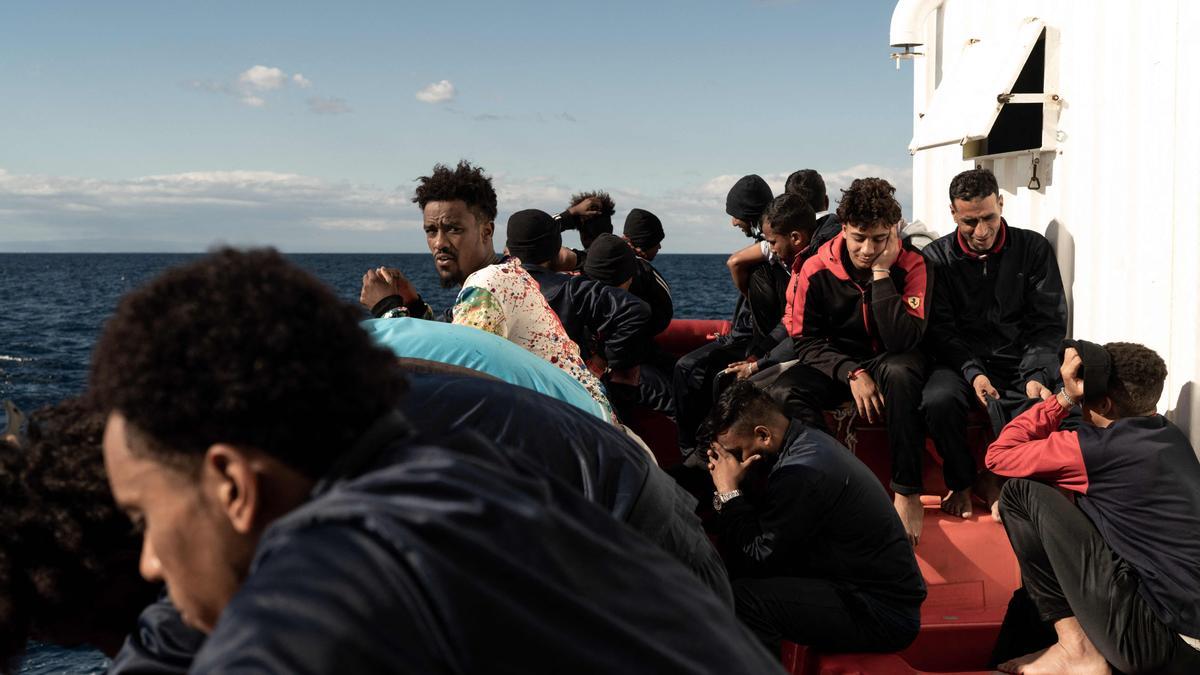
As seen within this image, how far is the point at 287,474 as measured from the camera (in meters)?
1.37

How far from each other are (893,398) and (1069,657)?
1525mm

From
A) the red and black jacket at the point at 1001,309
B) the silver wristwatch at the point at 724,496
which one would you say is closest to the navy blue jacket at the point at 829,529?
the silver wristwatch at the point at 724,496

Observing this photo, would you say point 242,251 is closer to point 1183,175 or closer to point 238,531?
point 238,531

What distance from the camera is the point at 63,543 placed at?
2113mm

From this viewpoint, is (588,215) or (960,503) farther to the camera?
(588,215)

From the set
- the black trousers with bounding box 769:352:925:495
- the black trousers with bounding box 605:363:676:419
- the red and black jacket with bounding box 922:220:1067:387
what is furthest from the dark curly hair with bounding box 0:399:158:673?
the black trousers with bounding box 605:363:676:419

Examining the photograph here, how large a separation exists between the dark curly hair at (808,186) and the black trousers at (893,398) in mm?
1661

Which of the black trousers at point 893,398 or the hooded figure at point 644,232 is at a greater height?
the hooded figure at point 644,232

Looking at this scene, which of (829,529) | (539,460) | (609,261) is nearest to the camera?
(539,460)

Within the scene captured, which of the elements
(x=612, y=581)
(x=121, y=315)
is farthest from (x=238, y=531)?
(x=612, y=581)

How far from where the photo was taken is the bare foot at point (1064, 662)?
4.57m

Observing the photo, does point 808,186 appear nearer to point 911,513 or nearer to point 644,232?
point 644,232

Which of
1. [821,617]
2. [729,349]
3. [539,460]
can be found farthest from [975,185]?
[539,460]

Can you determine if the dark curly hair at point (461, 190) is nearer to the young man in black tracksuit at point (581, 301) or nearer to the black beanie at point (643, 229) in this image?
the young man in black tracksuit at point (581, 301)
